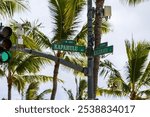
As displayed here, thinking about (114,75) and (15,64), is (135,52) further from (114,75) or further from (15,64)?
(15,64)

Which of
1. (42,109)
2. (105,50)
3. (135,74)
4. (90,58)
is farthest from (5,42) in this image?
(135,74)

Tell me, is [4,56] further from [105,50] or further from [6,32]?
[105,50]

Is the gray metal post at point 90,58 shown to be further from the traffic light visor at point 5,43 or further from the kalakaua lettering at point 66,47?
the traffic light visor at point 5,43

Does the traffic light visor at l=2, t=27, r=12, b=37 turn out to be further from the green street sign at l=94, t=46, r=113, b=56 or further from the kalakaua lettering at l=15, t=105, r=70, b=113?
the green street sign at l=94, t=46, r=113, b=56

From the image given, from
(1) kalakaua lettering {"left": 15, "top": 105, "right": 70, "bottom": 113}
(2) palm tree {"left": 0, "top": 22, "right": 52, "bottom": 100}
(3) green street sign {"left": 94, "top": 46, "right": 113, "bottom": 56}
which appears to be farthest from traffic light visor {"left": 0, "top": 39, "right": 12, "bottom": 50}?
(2) palm tree {"left": 0, "top": 22, "right": 52, "bottom": 100}

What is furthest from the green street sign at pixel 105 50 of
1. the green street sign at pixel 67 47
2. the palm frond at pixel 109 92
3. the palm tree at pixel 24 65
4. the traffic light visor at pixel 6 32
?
the palm frond at pixel 109 92

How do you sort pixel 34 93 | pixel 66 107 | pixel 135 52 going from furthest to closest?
pixel 34 93 → pixel 135 52 → pixel 66 107

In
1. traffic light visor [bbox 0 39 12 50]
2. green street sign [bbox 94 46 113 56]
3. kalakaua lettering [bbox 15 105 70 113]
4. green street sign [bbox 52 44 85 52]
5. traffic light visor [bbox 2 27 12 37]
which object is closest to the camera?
kalakaua lettering [bbox 15 105 70 113]

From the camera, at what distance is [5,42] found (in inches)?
497

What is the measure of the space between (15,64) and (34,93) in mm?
8174

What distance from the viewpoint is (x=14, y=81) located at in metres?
32.8

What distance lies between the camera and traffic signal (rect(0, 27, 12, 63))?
12467mm

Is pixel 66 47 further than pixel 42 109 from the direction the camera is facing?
Yes

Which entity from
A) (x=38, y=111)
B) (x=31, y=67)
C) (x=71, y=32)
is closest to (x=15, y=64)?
(x=31, y=67)
